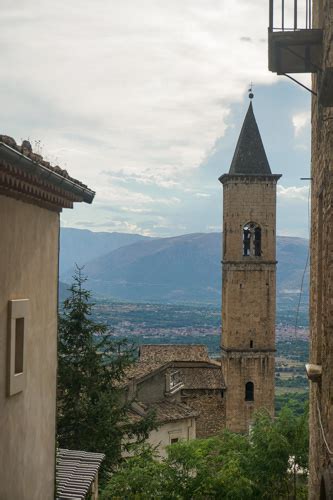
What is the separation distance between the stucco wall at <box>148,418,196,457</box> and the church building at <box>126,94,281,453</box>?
6316mm

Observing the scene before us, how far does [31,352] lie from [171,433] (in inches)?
869

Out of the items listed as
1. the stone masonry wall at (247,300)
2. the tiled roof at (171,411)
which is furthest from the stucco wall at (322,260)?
the stone masonry wall at (247,300)

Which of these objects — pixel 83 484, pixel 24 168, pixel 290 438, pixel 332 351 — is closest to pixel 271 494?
pixel 290 438

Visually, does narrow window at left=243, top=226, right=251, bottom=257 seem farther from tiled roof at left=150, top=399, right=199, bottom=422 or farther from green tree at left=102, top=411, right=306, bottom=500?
green tree at left=102, top=411, right=306, bottom=500

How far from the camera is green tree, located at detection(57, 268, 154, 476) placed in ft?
60.0

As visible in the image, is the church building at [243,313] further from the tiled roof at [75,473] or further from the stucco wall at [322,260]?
the stucco wall at [322,260]

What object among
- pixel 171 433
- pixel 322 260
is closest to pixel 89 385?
pixel 171 433

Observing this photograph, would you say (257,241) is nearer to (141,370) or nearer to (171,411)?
(141,370)

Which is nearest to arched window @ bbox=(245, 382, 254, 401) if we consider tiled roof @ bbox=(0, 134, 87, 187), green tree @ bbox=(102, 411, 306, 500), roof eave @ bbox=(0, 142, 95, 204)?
green tree @ bbox=(102, 411, 306, 500)

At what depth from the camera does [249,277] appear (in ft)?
127

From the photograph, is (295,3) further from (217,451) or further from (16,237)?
(217,451)

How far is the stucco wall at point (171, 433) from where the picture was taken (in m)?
26.9

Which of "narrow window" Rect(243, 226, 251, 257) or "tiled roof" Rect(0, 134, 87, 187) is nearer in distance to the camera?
"tiled roof" Rect(0, 134, 87, 187)

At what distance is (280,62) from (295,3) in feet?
2.60
